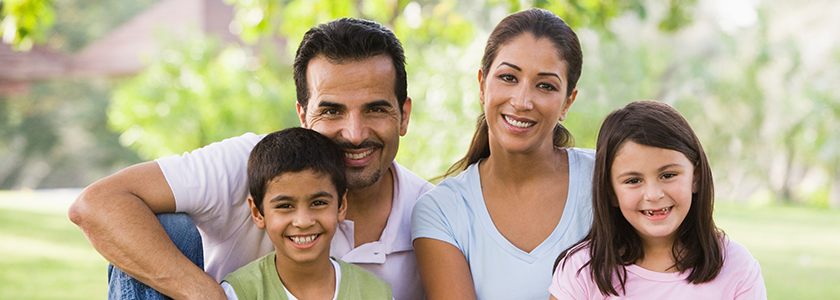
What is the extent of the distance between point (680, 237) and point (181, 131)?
9172 millimetres

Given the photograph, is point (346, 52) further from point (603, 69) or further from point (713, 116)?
point (713, 116)

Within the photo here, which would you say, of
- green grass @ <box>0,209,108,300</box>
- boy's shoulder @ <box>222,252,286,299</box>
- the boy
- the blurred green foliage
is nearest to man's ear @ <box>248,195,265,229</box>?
the boy

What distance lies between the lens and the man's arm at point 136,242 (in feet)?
7.43

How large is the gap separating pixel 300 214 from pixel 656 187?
44.6 inches

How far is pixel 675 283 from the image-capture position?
2312 mm

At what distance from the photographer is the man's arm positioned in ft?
7.43

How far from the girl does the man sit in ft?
2.49

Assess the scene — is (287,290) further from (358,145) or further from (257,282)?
(358,145)

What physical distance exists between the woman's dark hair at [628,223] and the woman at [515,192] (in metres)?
0.23

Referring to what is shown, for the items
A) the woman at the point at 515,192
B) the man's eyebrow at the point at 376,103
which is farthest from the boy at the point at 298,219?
the woman at the point at 515,192

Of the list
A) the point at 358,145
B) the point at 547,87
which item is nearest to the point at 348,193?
the point at 358,145

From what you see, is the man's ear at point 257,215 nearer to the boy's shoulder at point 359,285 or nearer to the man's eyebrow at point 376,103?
the boy's shoulder at point 359,285

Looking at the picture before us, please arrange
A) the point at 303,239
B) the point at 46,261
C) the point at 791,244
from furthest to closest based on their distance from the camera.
Result: 1. the point at 791,244
2. the point at 46,261
3. the point at 303,239

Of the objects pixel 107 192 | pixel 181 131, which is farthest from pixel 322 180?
pixel 181 131
